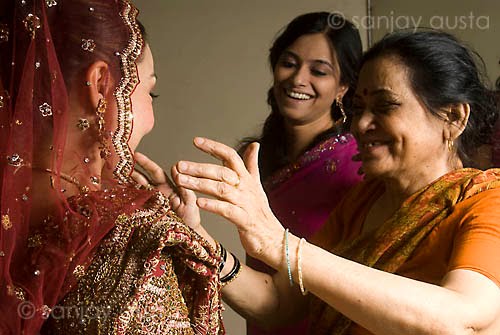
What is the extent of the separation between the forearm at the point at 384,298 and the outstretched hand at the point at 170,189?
260 mm

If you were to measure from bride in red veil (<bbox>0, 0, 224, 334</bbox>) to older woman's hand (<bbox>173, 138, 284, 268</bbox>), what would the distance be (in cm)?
7

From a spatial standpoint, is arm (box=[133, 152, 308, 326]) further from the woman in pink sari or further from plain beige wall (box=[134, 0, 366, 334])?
plain beige wall (box=[134, 0, 366, 334])

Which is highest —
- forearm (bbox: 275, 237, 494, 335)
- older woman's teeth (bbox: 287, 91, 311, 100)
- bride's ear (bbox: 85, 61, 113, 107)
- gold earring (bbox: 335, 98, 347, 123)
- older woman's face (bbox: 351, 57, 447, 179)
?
bride's ear (bbox: 85, 61, 113, 107)

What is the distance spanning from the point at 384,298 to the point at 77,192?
1.55 feet

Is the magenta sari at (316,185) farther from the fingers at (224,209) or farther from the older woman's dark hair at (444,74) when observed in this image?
the fingers at (224,209)

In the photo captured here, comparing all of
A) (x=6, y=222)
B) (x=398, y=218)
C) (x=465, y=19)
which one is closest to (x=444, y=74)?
(x=398, y=218)

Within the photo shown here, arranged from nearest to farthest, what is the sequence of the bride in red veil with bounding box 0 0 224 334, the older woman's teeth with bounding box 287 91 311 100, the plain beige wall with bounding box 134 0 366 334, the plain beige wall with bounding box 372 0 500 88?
the bride in red veil with bounding box 0 0 224 334 → the older woman's teeth with bounding box 287 91 311 100 → the plain beige wall with bounding box 372 0 500 88 → the plain beige wall with bounding box 134 0 366 334

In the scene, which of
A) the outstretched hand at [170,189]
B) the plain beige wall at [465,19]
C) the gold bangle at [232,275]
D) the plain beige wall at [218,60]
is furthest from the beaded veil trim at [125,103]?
the plain beige wall at [218,60]

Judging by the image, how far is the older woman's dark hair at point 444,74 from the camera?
1325 millimetres

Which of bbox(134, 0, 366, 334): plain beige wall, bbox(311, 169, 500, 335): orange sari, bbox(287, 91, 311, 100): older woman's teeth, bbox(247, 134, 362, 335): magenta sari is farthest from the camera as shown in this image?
bbox(134, 0, 366, 334): plain beige wall

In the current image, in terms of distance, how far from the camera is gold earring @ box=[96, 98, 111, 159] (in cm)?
88

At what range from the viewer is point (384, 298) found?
1.02m

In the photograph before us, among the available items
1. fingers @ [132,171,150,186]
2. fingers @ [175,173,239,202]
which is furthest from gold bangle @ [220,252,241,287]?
fingers @ [175,173,239,202]

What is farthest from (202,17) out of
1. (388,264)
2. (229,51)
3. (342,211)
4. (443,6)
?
(388,264)
